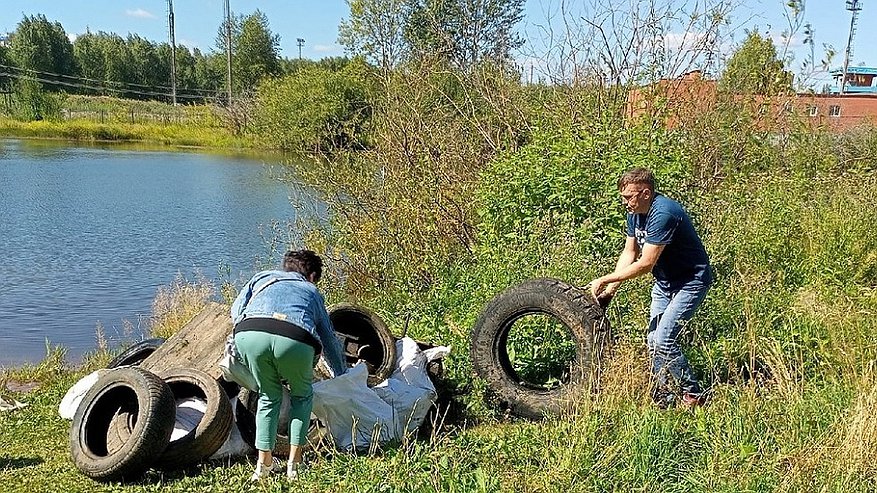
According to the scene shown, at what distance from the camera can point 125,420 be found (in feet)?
17.6

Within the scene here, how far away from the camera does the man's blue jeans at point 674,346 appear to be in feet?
17.9

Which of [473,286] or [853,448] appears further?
[473,286]

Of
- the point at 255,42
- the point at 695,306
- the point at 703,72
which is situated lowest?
the point at 695,306

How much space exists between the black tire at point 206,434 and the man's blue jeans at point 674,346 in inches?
120

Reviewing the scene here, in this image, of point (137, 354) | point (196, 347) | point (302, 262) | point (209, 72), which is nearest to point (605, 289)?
point (302, 262)

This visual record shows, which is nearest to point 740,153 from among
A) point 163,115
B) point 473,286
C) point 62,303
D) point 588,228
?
point 588,228

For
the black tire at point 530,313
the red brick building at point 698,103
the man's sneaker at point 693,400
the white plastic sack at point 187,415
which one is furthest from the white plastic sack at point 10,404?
the red brick building at point 698,103

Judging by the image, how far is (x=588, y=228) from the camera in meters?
7.58

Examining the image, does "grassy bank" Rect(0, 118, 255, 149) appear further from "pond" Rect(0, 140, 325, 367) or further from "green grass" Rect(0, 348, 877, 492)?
"green grass" Rect(0, 348, 877, 492)

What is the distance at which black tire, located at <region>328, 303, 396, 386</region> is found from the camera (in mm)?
6500

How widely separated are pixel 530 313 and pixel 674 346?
3.92 ft

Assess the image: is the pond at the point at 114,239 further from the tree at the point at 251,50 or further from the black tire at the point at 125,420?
the tree at the point at 251,50

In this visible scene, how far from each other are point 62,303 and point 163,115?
5135cm

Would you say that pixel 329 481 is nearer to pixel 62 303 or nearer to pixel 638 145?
pixel 638 145
